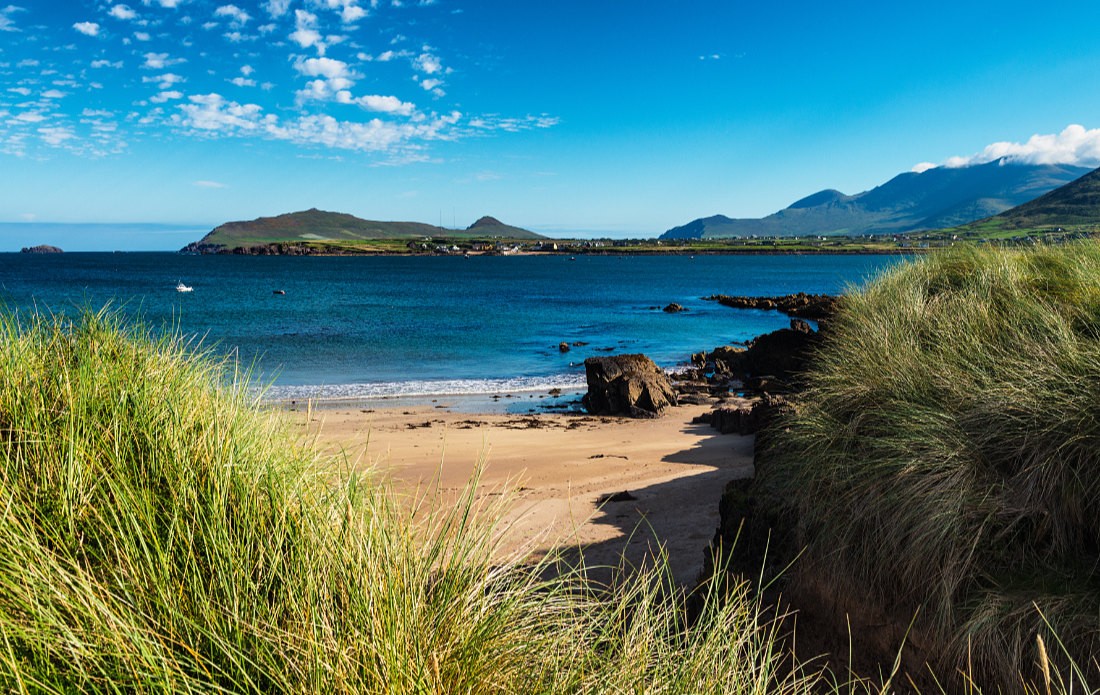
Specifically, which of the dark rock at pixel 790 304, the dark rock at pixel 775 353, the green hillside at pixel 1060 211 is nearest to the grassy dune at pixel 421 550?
the dark rock at pixel 775 353

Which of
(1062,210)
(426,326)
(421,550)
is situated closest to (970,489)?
(421,550)

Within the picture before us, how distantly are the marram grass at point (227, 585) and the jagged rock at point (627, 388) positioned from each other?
55.2 feet

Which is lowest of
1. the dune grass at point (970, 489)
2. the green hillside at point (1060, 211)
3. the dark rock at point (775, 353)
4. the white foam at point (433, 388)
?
the white foam at point (433, 388)

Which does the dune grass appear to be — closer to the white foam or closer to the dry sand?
the dry sand

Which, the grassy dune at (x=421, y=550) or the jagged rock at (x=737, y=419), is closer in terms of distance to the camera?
the grassy dune at (x=421, y=550)

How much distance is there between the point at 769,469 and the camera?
7.15m

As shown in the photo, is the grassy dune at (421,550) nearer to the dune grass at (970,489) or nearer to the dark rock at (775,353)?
the dune grass at (970,489)

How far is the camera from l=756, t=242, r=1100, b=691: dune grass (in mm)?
4246

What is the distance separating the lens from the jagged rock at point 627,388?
20.2 m

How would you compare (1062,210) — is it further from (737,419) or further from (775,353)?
(737,419)

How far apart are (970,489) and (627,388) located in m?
15.5

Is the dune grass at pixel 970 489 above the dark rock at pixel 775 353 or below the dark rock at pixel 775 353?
above

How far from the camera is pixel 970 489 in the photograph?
479cm

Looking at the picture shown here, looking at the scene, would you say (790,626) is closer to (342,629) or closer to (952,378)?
(952,378)
